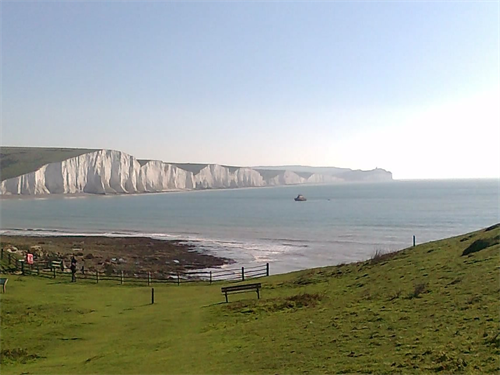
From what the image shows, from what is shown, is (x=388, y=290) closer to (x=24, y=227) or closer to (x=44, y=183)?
(x=24, y=227)

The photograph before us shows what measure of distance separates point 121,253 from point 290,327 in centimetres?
3931

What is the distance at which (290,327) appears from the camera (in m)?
12.1

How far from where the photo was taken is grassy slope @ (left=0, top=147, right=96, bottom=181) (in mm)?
157000

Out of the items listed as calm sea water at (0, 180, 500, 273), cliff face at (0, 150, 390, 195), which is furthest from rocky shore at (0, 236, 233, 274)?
cliff face at (0, 150, 390, 195)

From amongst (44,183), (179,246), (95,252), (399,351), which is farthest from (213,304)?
(44,183)

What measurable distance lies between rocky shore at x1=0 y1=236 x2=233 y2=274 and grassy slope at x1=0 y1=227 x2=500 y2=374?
56.2 ft

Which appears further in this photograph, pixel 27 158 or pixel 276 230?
pixel 27 158

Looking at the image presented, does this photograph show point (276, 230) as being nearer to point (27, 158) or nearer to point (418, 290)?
point (418, 290)

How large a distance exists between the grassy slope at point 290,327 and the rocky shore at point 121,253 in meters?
17.1

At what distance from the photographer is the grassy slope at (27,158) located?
515 ft

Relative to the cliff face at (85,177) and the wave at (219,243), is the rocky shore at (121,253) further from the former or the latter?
the cliff face at (85,177)

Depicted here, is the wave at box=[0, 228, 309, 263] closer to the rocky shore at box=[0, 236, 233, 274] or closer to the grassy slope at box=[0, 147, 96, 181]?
the rocky shore at box=[0, 236, 233, 274]

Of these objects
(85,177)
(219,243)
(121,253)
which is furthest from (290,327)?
(85,177)

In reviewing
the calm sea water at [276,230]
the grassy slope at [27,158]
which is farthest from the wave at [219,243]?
the grassy slope at [27,158]
